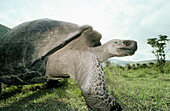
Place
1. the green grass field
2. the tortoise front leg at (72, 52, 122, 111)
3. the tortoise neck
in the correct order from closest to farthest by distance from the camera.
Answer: the tortoise front leg at (72, 52, 122, 111) → the green grass field → the tortoise neck

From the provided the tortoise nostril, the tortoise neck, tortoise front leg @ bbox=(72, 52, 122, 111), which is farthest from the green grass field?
the tortoise nostril

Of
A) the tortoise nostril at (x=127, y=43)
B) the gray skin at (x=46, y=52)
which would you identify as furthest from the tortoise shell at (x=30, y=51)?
the tortoise nostril at (x=127, y=43)

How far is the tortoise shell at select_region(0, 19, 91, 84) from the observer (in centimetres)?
213

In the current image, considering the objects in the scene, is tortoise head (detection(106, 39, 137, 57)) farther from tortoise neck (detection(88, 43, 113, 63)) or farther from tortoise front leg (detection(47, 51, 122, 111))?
tortoise front leg (detection(47, 51, 122, 111))

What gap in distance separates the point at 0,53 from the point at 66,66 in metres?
1.62

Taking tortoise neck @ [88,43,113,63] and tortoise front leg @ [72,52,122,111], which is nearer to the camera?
tortoise front leg @ [72,52,122,111]

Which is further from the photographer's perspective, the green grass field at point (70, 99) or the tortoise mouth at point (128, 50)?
the tortoise mouth at point (128, 50)

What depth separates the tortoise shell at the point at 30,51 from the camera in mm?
2129

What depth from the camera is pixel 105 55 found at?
242 centimetres

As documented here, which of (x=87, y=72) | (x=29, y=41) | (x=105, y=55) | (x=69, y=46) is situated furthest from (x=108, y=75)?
(x=29, y=41)

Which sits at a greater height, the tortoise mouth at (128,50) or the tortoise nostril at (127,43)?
the tortoise nostril at (127,43)

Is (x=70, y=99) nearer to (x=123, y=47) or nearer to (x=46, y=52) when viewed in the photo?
(x=46, y=52)

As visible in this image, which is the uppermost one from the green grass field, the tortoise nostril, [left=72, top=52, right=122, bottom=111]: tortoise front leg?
the tortoise nostril

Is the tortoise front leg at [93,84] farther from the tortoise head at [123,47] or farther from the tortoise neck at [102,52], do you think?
the tortoise head at [123,47]
